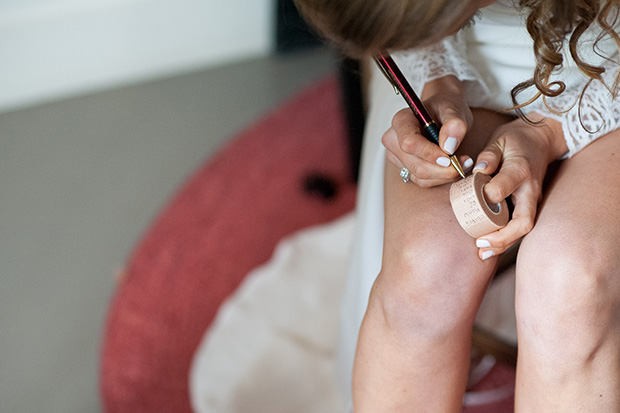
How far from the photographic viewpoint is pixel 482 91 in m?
0.82

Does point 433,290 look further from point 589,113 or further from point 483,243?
point 589,113

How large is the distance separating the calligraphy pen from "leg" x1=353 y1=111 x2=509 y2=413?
0.05 metres

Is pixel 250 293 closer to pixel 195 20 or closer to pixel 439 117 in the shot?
pixel 439 117

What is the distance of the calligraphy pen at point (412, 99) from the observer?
70cm

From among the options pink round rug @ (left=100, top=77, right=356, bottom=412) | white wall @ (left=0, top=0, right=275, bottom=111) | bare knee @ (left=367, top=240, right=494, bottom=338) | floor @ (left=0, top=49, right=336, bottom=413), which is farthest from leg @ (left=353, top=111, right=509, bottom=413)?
white wall @ (left=0, top=0, right=275, bottom=111)

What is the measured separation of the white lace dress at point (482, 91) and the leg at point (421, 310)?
10cm

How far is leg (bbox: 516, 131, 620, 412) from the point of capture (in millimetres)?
640

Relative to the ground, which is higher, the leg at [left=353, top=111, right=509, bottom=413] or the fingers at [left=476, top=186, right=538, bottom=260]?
the fingers at [left=476, top=186, right=538, bottom=260]

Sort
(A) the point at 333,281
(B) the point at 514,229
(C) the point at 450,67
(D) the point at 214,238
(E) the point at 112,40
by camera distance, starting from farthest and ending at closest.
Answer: (E) the point at 112,40 → (D) the point at 214,238 → (A) the point at 333,281 → (C) the point at 450,67 → (B) the point at 514,229

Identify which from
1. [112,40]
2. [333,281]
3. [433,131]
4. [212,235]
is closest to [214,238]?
[212,235]

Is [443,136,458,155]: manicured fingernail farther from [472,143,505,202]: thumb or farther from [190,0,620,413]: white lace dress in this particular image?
[190,0,620,413]: white lace dress

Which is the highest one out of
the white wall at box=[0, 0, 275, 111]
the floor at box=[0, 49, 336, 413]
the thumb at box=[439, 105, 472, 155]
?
the thumb at box=[439, 105, 472, 155]

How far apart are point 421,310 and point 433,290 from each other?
0.02 metres

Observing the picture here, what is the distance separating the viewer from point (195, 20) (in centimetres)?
183
